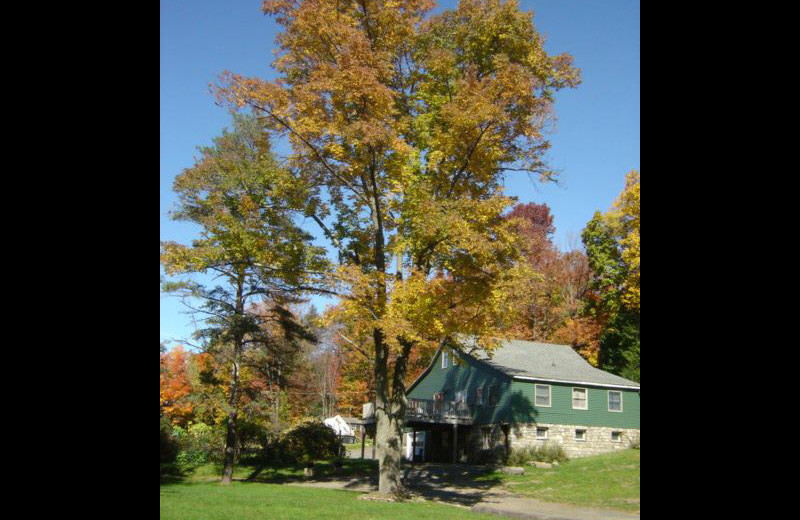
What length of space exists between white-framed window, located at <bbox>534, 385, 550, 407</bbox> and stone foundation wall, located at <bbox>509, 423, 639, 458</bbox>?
1094mm

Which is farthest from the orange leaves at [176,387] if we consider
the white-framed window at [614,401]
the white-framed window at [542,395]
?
the white-framed window at [614,401]

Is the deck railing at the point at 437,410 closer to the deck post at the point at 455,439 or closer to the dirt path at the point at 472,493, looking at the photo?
the deck post at the point at 455,439

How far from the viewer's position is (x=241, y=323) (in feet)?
80.0

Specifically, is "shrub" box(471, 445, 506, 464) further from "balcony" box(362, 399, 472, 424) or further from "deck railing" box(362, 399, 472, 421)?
"deck railing" box(362, 399, 472, 421)

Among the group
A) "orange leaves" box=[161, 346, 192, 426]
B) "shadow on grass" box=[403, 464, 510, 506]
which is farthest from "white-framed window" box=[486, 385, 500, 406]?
"orange leaves" box=[161, 346, 192, 426]

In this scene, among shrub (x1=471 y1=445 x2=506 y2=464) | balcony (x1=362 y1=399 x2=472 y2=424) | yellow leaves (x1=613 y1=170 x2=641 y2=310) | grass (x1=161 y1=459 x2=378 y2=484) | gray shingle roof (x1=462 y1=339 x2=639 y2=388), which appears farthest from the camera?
balcony (x1=362 y1=399 x2=472 y2=424)

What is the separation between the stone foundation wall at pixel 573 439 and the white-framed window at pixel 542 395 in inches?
43.1

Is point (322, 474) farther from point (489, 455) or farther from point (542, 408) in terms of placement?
point (542, 408)

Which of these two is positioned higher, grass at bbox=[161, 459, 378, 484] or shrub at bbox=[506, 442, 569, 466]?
shrub at bbox=[506, 442, 569, 466]

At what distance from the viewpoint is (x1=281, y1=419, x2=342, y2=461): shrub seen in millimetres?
31453

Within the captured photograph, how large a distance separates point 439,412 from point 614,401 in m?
9.13

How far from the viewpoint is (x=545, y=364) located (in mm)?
35219

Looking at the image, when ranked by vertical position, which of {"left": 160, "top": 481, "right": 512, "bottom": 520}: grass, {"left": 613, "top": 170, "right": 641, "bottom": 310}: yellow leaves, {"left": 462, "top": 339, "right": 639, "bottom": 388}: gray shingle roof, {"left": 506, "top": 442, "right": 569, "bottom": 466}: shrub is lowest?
{"left": 506, "top": 442, "right": 569, "bottom": 466}: shrub
